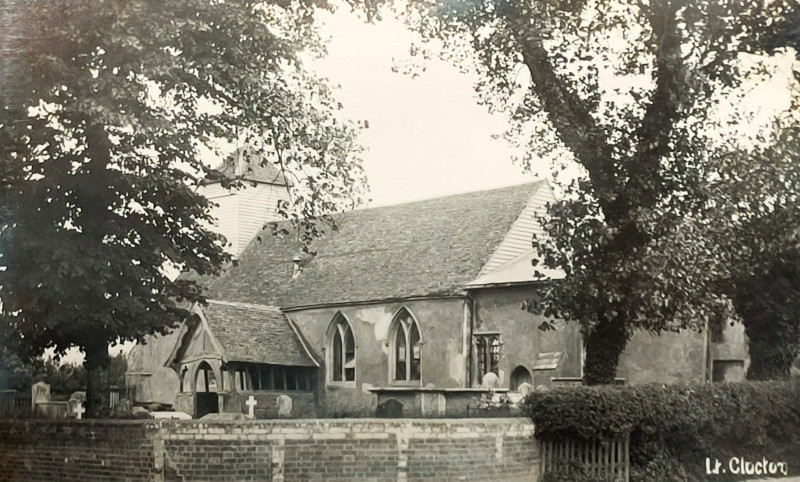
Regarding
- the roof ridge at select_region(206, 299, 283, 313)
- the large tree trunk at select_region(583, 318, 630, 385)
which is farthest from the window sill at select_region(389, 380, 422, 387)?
the large tree trunk at select_region(583, 318, 630, 385)

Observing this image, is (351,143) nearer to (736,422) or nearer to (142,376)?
(736,422)

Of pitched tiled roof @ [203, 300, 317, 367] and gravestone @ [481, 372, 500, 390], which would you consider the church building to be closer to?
pitched tiled roof @ [203, 300, 317, 367]

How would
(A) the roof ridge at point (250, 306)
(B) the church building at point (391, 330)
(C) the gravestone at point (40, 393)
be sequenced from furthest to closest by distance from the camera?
(A) the roof ridge at point (250, 306)
(C) the gravestone at point (40, 393)
(B) the church building at point (391, 330)

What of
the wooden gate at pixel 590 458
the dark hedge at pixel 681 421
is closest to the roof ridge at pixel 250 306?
the dark hedge at pixel 681 421

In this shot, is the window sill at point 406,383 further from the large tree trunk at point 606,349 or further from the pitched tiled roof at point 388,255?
the large tree trunk at point 606,349

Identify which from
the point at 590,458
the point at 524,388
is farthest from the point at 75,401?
the point at 590,458

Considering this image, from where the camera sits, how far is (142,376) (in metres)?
30.3

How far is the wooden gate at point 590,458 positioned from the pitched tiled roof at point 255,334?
14.5m

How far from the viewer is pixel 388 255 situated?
103 feet

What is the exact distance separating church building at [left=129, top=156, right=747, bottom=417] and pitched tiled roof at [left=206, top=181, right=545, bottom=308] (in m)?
0.05

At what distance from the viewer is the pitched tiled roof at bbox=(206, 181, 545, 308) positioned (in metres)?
29.9

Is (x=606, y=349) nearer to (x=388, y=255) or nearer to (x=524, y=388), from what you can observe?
(x=524, y=388)

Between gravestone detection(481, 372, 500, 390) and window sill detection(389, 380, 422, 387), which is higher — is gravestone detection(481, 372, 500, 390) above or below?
above

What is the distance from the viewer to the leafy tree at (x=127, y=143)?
50.5 ft
